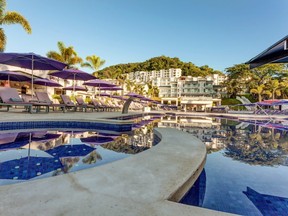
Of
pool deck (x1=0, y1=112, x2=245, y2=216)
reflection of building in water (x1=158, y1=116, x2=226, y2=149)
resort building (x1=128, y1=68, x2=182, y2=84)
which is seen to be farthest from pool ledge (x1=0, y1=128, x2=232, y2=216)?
resort building (x1=128, y1=68, x2=182, y2=84)

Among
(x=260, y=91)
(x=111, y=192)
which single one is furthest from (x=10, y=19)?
(x=260, y=91)

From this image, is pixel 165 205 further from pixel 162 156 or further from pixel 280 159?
pixel 280 159

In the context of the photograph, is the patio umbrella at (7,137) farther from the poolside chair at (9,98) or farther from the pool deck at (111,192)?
the pool deck at (111,192)

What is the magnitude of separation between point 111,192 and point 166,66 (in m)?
89.0

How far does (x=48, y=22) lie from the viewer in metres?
22.0

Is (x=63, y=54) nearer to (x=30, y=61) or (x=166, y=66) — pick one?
(x=30, y=61)

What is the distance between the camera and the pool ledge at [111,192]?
1.39m

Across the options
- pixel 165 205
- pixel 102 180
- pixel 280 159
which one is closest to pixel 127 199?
pixel 165 205

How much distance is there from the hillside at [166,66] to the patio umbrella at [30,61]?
71.5 metres

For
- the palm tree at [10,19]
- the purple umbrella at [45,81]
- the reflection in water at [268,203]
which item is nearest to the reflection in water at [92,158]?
the reflection in water at [268,203]

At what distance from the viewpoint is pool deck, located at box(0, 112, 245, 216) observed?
54.7 inches

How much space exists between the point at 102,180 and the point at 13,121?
5.73 metres

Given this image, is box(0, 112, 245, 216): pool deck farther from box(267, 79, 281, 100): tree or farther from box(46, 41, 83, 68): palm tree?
box(267, 79, 281, 100): tree

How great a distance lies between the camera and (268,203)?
2.07m
